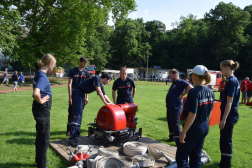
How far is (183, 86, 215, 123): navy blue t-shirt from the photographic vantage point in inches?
110

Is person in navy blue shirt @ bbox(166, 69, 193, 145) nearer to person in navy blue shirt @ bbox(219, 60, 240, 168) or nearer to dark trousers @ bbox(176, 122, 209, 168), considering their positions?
person in navy blue shirt @ bbox(219, 60, 240, 168)

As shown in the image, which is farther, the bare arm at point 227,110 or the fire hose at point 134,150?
the fire hose at point 134,150

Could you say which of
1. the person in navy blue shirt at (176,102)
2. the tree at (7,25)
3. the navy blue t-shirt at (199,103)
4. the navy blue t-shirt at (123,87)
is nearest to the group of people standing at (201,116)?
the navy blue t-shirt at (199,103)

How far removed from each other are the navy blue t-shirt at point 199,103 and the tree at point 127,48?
199 ft

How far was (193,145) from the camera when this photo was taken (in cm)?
292

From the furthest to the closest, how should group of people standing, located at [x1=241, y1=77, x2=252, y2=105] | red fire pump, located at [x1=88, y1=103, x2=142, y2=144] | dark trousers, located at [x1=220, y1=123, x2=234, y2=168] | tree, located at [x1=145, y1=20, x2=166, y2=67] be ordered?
tree, located at [x1=145, y1=20, x2=166, y2=67]
group of people standing, located at [x1=241, y1=77, x2=252, y2=105]
red fire pump, located at [x1=88, y1=103, x2=142, y2=144]
dark trousers, located at [x1=220, y1=123, x2=234, y2=168]

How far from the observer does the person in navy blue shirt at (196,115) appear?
9.16 ft

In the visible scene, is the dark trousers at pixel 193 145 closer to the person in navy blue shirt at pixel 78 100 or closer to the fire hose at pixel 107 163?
the fire hose at pixel 107 163

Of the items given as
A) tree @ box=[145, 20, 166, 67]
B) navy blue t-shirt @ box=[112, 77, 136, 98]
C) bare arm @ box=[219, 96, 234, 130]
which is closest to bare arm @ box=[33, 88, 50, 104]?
navy blue t-shirt @ box=[112, 77, 136, 98]

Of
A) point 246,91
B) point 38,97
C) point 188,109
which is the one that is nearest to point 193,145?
point 188,109

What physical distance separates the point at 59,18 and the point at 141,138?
791 inches

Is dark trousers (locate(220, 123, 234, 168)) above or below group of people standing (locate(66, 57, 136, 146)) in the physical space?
below

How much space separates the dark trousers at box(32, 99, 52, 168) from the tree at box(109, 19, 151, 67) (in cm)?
6010

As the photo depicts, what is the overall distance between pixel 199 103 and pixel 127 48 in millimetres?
61829
